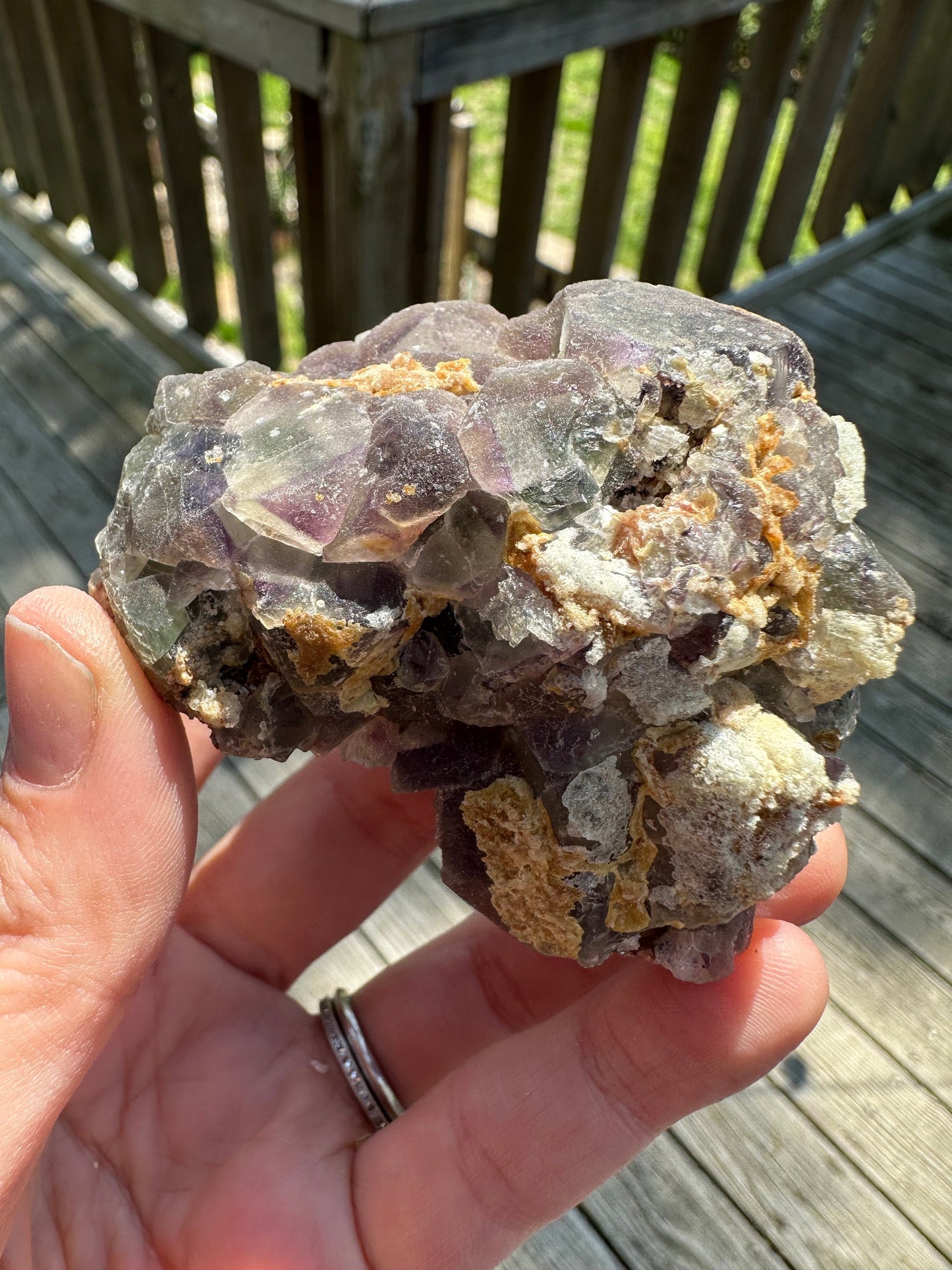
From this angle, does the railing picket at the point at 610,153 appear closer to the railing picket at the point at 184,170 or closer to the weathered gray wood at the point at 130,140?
the railing picket at the point at 184,170

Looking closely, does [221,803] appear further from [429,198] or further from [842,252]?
[842,252]

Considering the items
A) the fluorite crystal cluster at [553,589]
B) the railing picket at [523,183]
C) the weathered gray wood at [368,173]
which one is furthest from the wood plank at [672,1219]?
the railing picket at [523,183]

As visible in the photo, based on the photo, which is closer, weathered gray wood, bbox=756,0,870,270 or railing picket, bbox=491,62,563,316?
railing picket, bbox=491,62,563,316

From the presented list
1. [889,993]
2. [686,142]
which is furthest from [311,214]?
[889,993]

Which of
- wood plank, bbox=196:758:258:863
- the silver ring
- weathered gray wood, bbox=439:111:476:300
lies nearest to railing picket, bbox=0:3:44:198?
weathered gray wood, bbox=439:111:476:300

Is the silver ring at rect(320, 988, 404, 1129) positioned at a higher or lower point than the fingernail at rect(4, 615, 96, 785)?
lower

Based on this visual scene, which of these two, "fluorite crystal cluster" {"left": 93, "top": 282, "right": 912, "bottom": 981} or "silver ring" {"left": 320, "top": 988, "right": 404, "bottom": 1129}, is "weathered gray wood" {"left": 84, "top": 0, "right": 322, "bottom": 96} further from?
"silver ring" {"left": 320, "top": 988, "right": 404, "bottom": 1129}

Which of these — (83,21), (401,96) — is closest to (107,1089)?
(401,96)
